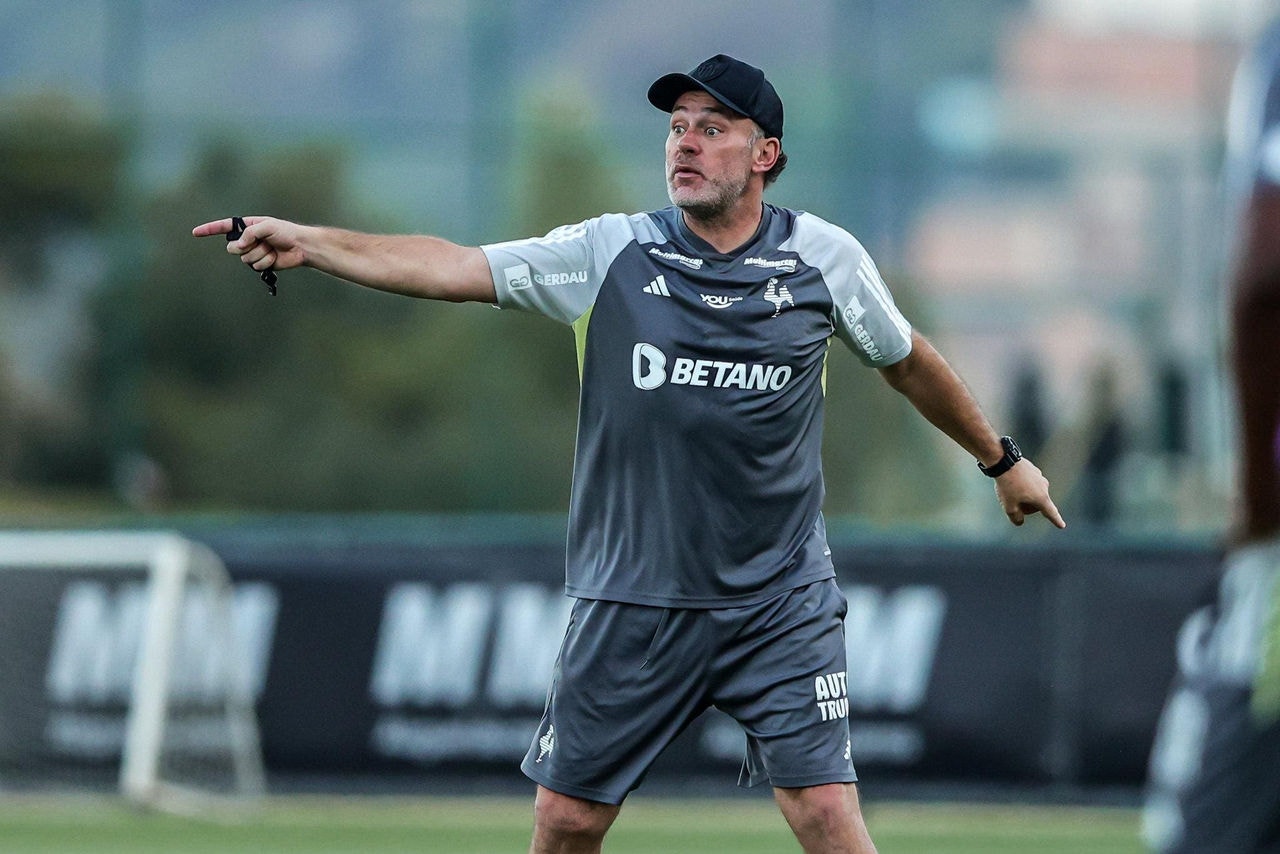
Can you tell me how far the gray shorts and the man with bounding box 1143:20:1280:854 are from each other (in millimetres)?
Answer: 1387

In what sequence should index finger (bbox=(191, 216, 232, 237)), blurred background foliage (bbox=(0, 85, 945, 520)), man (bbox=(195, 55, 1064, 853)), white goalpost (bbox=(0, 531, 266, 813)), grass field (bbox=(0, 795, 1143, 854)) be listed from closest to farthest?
1. index finger (bbox=(191, 216, 232, 237))
2. man (bbox=(195, 55, 1064, 853))
3. grass field (bbox=(0, 795, 1143, 854))
4. white goalpost (bbox=(0, 531, 266, 813))
5. blurred background foliage (bbox=(0, 85, 945, 520))

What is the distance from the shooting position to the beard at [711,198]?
6426 millimetres

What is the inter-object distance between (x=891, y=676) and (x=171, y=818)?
410 centimetres

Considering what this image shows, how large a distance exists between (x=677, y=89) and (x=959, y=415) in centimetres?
134

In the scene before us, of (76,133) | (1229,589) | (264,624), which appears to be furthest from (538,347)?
(1229,589)

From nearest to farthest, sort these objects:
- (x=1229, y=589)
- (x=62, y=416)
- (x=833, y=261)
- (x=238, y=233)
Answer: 1. (x=1229, y=589)
2. (x=238, y=233)
3. (x=833, y=261)
4. (x=62, y=416)

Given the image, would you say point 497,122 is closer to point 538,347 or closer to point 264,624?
point 538,347

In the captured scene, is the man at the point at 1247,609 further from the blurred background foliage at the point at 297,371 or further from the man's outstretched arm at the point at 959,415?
the blurred background foliage at the point at 297,371

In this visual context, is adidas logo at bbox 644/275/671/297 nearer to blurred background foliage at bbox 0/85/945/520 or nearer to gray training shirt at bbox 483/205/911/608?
gray training shirt at bbox 483/205/911/608

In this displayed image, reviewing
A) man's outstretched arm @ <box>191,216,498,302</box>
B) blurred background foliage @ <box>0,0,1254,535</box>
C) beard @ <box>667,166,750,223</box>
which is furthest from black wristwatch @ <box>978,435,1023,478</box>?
blurred background foliage @ <box>0,0,1254,535</box>

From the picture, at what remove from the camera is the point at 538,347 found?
806 inches

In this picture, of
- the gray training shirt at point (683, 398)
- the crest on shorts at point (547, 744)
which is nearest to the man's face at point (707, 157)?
the gray training shirt at point (683, 398)

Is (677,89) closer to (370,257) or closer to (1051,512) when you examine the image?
(370,257)

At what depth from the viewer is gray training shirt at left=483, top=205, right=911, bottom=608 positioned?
6363 millimetres
